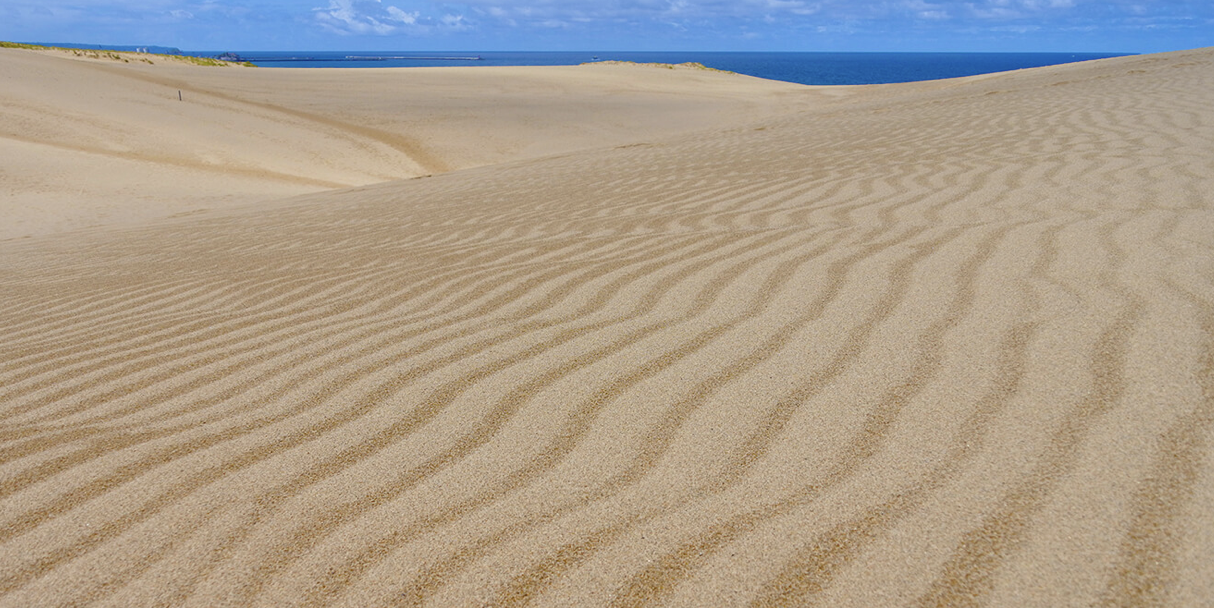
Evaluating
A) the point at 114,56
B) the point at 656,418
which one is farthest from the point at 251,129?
the point at 114,56

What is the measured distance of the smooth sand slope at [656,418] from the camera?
4.82ft

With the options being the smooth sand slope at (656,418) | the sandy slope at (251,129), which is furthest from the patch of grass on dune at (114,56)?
the smooth sand slope at (656,418)

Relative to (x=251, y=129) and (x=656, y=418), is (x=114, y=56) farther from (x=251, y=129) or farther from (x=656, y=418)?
(x=656, y=418)

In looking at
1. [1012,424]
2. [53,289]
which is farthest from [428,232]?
[1012,424]

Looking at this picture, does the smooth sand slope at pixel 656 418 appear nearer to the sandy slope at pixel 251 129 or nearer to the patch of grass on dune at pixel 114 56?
the sandy slope at pixel 251 129

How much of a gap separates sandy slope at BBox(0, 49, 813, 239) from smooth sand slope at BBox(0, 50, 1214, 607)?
21.5 feet

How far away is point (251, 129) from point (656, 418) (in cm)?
1459

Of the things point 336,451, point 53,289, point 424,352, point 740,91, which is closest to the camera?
point 336,451

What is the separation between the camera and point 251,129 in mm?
14695

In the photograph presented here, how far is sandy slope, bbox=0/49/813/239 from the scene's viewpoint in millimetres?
9961

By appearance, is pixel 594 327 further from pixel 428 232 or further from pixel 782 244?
pixel 428 232

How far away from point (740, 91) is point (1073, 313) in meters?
23.8

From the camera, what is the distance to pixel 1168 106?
7500 mm

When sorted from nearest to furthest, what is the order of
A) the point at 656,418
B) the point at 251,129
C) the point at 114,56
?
the point at 656,418 → the point at 251,129 → the point at 114,56
